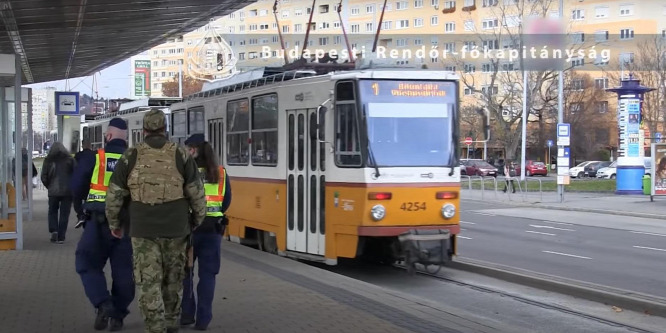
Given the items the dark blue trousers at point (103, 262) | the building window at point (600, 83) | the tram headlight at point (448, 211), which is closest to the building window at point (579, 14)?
the building window at point (600, 83)

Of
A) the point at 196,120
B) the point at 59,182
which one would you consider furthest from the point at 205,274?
the point at 196,120

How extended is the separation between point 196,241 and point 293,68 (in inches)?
268

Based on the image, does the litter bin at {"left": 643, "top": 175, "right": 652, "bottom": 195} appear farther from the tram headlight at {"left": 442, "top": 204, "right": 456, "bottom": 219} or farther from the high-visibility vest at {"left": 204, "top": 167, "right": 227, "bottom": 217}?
the high-visibility vest at {"left": 204, "top": 167, "right": 227, "bottom": 217}

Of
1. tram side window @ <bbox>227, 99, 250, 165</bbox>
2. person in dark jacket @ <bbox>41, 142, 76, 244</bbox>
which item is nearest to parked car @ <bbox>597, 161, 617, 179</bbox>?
tram side window @ <bbox>227, 99, 250, 165</bbox>

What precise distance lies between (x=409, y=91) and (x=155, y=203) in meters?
6.54

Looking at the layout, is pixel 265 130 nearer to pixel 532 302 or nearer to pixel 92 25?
pixel 92 25

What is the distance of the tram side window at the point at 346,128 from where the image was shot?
11.5 m

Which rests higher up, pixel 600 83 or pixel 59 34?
pixel 600 83

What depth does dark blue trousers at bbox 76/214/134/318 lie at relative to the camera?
682 cm

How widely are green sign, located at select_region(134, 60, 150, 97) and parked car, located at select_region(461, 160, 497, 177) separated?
24.1 metres

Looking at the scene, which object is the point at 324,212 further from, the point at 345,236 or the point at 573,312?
the point at 573,312

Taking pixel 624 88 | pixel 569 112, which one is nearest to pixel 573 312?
pixel 624 88

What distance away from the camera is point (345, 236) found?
38.1 feet

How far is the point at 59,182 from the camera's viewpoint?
1448 cm
